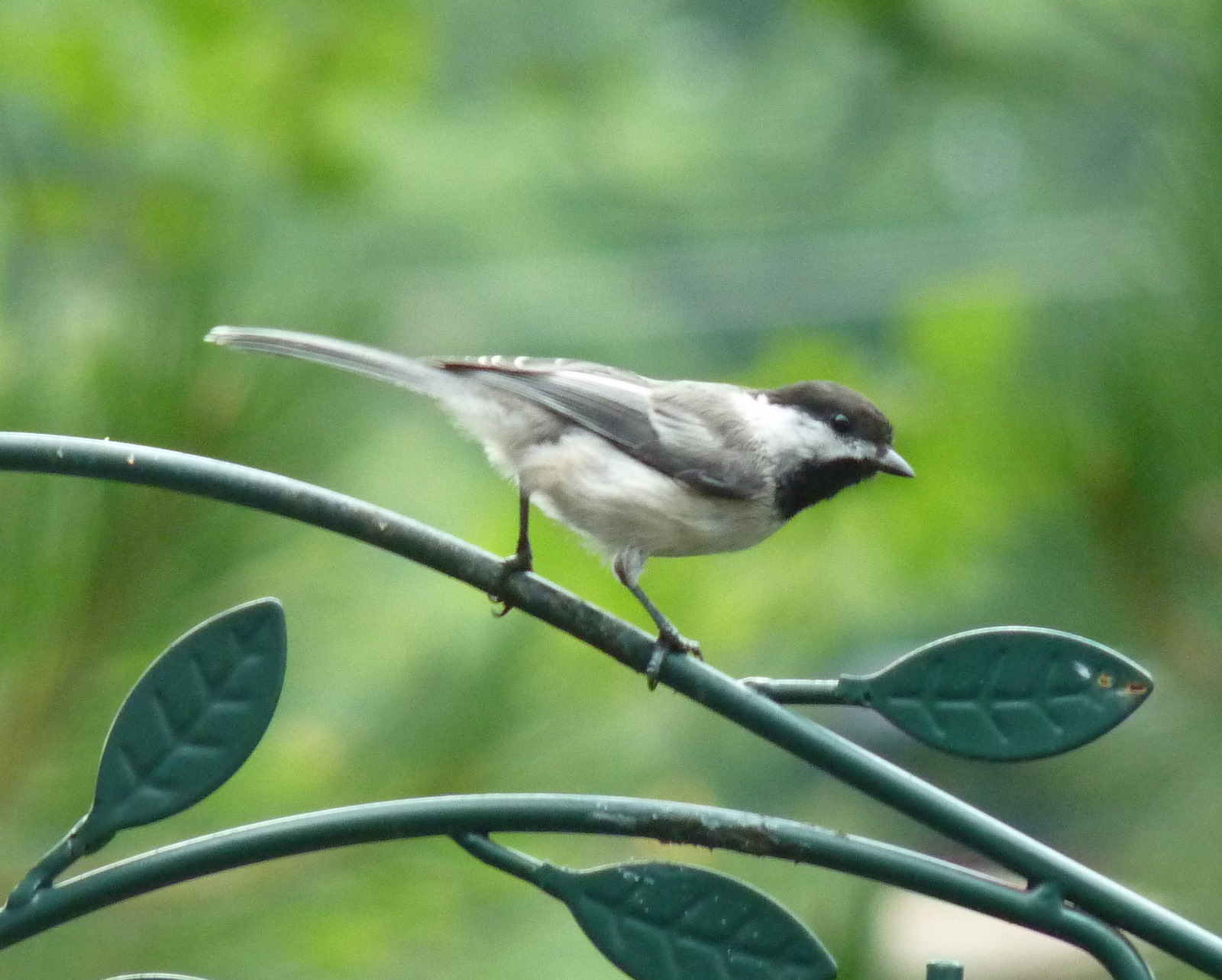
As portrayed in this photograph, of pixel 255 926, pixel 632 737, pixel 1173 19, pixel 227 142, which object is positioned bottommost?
pixel 255 926

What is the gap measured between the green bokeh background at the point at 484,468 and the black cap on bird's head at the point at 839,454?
0.22m

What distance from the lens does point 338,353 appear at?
171 cm

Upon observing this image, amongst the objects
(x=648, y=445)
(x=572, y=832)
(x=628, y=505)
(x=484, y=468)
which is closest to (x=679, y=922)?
(x=572, y=832)

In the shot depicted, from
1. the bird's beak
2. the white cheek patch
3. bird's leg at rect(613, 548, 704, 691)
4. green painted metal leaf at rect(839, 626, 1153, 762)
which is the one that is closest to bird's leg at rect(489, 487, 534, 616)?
bird's leg at rect(613, 548, 704, 691)

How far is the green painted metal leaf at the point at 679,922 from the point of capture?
0.93 m

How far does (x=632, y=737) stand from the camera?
1.96 m

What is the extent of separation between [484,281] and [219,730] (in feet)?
9.19

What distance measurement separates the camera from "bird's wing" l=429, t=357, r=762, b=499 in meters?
1.95

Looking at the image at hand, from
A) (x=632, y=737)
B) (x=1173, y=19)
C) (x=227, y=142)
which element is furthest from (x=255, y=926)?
(x=1173, y=19)

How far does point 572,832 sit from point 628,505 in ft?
2.99

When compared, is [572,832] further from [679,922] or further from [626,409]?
[626,409]

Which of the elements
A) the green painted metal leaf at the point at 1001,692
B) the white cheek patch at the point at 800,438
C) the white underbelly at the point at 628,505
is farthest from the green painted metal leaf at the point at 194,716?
the white cheek patch at the point at 800,438

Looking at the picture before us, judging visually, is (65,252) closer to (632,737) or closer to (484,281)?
(632,737)

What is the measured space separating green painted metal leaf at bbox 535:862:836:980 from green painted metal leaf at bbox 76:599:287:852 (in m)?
0.22
